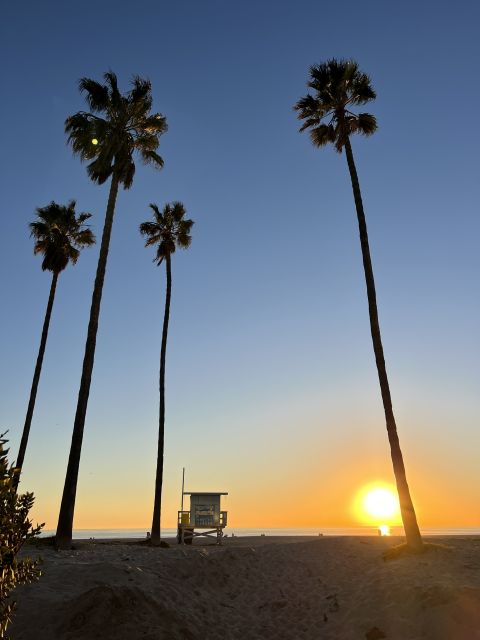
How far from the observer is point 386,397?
1798 centimetres

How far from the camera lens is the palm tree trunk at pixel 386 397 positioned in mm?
16391

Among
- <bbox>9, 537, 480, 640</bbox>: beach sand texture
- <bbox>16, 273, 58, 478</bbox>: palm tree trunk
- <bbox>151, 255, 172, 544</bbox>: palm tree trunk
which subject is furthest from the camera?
<bbox>16, 273, 58, 478</bbox>: palm tree trunk

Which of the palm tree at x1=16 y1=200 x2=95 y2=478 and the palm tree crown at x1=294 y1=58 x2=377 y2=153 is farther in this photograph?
the palm tree at x1=16 y1=200 x2=95 y2=478

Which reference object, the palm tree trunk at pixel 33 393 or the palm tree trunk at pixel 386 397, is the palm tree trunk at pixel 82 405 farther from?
the palm tree trunk at pixel 386 397

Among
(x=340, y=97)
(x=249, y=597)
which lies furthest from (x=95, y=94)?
(x=249, y=597)

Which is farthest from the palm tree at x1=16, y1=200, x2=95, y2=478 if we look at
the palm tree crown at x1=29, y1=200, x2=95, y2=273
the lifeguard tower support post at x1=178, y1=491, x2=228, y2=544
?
the lifeguard tower support post at x1=178, y1=491, x2=228, y2=544

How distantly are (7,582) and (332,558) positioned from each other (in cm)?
1361

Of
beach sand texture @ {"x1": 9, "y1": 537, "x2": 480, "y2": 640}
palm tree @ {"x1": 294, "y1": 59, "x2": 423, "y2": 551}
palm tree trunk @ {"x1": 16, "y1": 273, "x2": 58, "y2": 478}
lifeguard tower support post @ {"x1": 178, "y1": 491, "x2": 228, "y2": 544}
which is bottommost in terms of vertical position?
beach sand texture @ {"x1": 9, "y1": 537, "x2": 480, "y2": 640}

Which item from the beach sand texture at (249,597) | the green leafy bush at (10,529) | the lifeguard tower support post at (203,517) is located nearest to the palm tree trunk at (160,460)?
the lifeguard tower support post at (203,517)

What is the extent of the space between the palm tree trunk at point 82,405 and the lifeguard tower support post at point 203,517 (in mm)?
12125

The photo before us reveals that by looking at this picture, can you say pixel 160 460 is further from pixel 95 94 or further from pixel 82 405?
pixel 95 94

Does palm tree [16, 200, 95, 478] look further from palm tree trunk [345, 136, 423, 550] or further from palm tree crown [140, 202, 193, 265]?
palm tree trunk [345, 136, 423, 550]

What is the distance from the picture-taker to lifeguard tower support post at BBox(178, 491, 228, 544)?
98.3 feet

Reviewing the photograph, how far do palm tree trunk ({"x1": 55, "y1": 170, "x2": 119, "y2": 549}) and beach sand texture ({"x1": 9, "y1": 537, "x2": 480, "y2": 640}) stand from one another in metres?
1.41
